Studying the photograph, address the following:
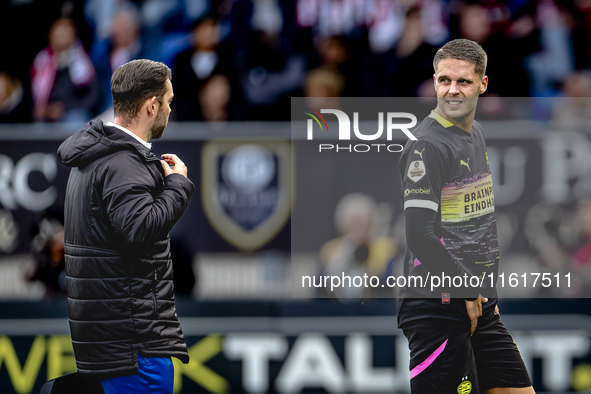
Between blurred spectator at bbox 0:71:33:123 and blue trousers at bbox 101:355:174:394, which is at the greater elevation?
blurred spectator at bbox 0:71:33:123

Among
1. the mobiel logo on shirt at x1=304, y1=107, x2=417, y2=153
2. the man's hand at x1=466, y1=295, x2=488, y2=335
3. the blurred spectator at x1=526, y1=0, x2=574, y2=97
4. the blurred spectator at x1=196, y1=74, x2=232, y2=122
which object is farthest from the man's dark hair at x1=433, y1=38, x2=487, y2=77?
→ the blurred spectator at x1=196, y1=74, x2=232, y2=122

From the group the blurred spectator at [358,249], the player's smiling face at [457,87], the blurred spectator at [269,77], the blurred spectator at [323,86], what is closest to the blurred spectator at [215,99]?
the blurred spectator at [269,77]

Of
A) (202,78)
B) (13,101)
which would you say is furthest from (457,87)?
(13,101)

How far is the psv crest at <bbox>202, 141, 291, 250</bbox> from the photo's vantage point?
4195mm

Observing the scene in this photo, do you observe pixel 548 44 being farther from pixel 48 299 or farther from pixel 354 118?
pixel 48 299

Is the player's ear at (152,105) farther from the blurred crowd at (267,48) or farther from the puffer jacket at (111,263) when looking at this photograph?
the blurred crowd at (267,48)

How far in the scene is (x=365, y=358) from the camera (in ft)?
13.6

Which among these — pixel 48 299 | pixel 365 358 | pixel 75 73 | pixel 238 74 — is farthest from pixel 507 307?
pixel 75 73

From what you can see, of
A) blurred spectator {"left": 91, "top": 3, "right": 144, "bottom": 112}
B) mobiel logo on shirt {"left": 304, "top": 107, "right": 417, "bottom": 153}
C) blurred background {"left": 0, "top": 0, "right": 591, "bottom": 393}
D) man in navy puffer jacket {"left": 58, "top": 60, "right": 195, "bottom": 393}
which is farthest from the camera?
blurred spectator {"left": 91, "top": 3, "right": 144, "bottom": 112}

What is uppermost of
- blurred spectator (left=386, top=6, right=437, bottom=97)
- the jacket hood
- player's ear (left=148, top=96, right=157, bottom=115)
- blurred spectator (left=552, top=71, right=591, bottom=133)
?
blurred spectator (left=386, top=6, right=437, bottom=97)

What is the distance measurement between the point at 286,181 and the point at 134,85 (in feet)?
6.27

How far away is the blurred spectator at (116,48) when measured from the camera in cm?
438

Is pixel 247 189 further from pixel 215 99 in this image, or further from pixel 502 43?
pixel 502 43

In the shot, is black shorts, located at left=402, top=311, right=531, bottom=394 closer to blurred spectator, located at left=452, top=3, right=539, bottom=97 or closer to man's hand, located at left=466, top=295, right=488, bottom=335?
man's hand, located at left=466, top=295, right=488, bottom=335
